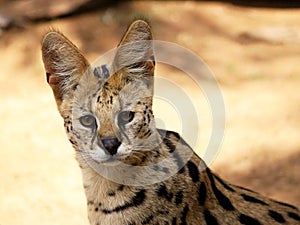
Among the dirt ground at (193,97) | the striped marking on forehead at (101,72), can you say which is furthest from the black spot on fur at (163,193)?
the dirt ground at (193,97)

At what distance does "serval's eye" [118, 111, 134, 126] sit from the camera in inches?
138

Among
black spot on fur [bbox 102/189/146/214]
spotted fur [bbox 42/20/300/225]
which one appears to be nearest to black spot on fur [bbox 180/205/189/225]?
spotted fur [bbox 42/20/300/225]

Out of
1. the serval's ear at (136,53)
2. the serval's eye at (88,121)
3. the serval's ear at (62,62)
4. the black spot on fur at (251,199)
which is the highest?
the serval's ear at (136,53)

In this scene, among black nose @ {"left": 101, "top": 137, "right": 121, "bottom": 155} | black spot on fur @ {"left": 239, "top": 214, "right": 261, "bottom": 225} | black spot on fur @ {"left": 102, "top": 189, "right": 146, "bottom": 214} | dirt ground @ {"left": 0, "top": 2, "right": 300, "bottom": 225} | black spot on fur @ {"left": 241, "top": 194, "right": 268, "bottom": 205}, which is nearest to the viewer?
black nose @ {"left": 101, "top": 137, "right": 121, "bottom": 155}

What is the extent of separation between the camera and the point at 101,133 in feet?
11.3

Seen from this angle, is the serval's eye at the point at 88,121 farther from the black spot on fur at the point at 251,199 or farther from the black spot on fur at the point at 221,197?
the black spot on fur at the point at 251,199

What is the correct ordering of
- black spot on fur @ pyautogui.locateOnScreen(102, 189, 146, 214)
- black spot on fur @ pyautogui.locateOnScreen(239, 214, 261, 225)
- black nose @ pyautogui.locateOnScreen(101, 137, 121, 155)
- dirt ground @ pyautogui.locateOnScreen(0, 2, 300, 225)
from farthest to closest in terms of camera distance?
dirt ground @ pyautogui.locateOnScreen(0, 2, 300, 225) → black spot on fur @ pyautogui.locateOnScreen(239, 214, 261, 225) → black spot on fur @ pyautogui.locateOnScreen(102, 189, 146, 214) → black nose @ pyautogui.locateOnScreen(101, 137, 121, 155)

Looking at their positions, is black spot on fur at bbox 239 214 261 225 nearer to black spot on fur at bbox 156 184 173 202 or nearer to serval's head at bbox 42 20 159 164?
black spot on fur at bbox 156 184 173 202

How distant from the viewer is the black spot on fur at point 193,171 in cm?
379

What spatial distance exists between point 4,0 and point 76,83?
670cm

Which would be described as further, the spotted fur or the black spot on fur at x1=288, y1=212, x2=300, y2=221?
the black spot on fur at x1=288, y1=212, x2=300, y2=221

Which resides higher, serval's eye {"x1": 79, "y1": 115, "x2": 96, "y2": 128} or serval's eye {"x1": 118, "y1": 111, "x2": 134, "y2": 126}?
serval's eye {"x1": 118, "y1": 111, "x2": 134, "y2": 126}

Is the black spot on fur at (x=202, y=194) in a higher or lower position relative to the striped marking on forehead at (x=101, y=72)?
lower

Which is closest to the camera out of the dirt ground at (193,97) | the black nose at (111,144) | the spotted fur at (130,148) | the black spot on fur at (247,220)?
the black nose at (111,144)
